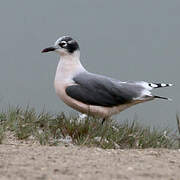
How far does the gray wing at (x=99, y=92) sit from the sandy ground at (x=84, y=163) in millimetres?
1881

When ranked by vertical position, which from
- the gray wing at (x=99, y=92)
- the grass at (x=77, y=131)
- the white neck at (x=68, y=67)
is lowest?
the grass at (x=77, y=131)

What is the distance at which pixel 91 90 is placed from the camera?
7996mm

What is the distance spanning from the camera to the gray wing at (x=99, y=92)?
7949mm

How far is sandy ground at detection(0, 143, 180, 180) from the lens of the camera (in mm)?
4527

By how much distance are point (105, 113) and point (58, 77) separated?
934mm

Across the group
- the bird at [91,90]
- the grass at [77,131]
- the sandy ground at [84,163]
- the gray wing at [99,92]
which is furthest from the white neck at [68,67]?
the sandy ground at [84,163]

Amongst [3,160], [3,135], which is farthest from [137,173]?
[3,135]

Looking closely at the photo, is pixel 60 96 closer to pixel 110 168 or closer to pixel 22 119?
pixel 22 119

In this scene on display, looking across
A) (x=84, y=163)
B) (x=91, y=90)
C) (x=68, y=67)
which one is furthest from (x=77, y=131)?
(x=84, y=163)

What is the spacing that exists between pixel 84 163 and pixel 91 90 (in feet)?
9.97

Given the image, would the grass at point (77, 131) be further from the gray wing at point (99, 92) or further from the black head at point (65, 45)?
the black head at point (65, 45)

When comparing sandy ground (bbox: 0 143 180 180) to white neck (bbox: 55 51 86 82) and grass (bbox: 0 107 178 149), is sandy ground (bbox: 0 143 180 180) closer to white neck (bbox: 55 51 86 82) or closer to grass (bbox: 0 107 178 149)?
grass (bbox: 0 107 178 149)

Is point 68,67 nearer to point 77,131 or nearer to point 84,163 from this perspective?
point 77,131

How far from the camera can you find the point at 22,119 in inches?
305
